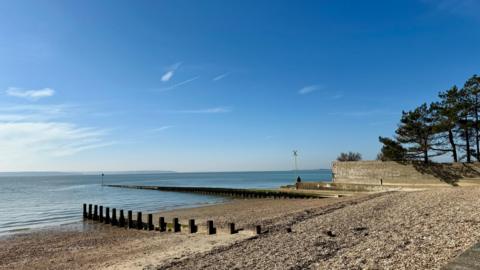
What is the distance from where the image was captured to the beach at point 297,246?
740cm

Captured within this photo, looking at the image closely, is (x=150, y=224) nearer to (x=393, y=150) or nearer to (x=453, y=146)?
(x=393, y=150)

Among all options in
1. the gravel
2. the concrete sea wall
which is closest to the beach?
the gravel

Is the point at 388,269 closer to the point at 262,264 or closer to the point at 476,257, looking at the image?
the point at 476,257

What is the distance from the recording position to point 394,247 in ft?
26.1

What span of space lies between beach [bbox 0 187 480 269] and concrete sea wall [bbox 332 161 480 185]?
19686mm

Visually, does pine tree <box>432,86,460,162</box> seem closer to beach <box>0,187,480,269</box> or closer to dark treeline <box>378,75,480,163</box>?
dark treeline <box>378,75,480,163</box>

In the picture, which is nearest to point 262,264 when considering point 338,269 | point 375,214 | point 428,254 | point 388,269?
point 338,269

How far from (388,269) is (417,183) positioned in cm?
3004

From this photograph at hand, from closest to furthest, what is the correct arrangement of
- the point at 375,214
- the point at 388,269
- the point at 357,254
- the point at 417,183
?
1. the point at 388,269
2. the point at 357,254
3. the point at 375,214
4. the point at 417,183

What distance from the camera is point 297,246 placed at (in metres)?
9.41

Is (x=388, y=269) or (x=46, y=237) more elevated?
(x=388, y=269)

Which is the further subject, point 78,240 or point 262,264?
point 78,240

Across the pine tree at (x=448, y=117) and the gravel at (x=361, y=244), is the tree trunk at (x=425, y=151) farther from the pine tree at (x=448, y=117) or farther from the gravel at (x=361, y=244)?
the gravel at (x=361, y=244)

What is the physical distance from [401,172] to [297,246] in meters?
29.0
